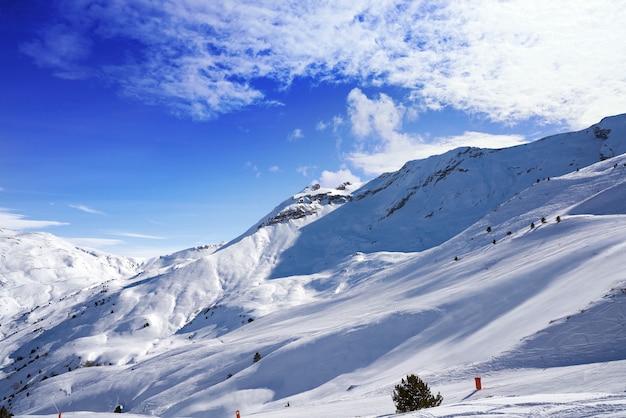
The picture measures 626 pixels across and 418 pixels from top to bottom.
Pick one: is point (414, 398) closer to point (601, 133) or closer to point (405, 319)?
point (405, 319)

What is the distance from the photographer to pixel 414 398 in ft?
34.9

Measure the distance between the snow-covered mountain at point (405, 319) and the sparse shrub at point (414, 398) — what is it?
45 centimetres

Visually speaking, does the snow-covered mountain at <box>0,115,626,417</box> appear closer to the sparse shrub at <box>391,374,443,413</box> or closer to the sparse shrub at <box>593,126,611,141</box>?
the sparse shrub at <box>593,126,611,141</box>

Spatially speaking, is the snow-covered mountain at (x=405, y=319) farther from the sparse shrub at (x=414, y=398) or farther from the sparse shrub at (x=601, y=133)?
the sparse shrub at (x=414, y=398)

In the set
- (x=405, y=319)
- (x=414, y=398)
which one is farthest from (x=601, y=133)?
(x=414, y=398)

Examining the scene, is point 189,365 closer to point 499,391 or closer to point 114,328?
point 499,391

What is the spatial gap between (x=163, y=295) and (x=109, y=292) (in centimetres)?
2653

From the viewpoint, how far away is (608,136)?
86188 mm

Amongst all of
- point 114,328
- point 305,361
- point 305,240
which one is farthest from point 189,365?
point 305,240

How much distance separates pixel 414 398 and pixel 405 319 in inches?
560

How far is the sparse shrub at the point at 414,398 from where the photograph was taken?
10.4 metres

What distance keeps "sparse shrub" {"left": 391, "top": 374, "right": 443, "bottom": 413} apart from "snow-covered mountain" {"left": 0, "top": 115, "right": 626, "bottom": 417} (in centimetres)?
45

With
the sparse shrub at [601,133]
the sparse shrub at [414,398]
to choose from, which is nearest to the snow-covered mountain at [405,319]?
the sparse shrub at [601,133]

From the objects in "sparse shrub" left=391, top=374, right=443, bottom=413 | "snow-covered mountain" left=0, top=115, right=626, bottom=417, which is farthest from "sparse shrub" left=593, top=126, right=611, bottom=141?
"sparse shrub" left=391, top=374, right=443, bottom=413
